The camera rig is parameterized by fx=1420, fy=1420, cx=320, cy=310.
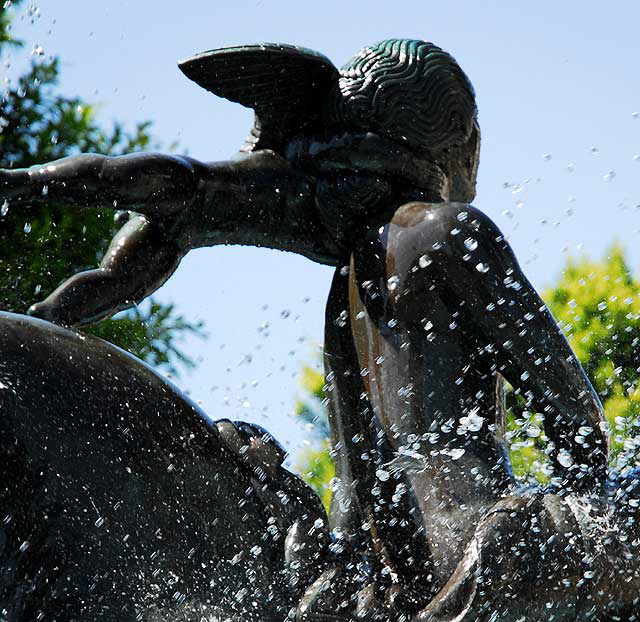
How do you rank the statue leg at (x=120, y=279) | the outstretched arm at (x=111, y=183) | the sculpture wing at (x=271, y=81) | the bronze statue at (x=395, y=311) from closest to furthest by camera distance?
1. the bronze statue at (x=395, y=311)
2. the outstretched arm at (x=111, y=183)
3. the statue leg at (x=120, y=279)
4. the sculpture wing at (x=271, y=81)

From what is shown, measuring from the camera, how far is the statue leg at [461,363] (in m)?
3.52

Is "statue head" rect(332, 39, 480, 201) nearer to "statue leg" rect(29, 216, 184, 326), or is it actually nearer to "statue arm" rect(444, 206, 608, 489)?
"statue arm" rect(444, 206, 608, 489)

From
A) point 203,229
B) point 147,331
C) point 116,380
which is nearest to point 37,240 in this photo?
point 147,331

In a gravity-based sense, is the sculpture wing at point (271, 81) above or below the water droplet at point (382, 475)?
above

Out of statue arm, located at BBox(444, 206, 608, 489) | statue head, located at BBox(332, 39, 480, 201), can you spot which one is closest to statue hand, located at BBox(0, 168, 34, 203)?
statue head, located at BBox(332, 39, 480, 201)

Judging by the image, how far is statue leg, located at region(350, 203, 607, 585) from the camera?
3521 mm

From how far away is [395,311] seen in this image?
3668 mm

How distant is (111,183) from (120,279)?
0.30m

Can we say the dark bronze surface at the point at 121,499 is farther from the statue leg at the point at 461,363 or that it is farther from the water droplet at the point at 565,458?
the water droplet at the point at 565,458

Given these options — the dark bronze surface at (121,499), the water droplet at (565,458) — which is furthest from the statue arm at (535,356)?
the dark bronze surface at (121,499)

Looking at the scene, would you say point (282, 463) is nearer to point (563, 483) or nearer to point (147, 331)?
point (563, 483)

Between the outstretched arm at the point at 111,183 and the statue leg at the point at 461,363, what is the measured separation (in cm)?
61

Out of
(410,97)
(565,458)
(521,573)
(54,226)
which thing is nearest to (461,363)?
(565,458)

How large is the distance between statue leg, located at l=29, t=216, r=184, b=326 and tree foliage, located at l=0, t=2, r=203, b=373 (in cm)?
782
